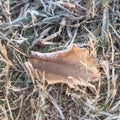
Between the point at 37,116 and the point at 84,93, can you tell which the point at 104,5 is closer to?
the point at 84,93

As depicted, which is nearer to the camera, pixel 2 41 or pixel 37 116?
pixel 37 116

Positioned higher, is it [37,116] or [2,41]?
[2,41]

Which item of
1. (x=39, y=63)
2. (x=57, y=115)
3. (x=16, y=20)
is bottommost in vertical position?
(x=57, y=115)

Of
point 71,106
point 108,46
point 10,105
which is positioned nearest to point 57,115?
point 71,106
